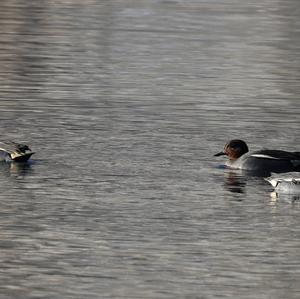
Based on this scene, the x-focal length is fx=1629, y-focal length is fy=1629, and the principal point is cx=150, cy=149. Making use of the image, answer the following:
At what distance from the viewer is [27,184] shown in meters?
A: 20.1

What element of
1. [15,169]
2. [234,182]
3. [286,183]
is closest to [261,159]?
[234,182]

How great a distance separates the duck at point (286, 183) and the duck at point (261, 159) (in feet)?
2.66

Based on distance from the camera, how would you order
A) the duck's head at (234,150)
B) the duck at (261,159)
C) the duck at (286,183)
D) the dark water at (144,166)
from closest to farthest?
1. the dark water at (144,166)
2. the duck at (286,183)
3. the duck at (261,159)
4. the duck's head at (234,150)

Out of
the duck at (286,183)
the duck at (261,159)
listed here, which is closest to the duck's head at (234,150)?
the duck at (261,159)

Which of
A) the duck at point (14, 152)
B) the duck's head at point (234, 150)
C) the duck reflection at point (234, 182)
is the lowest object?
the duck reflection at point (234, 182)

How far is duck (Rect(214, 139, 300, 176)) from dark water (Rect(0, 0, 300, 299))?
0.22 metres

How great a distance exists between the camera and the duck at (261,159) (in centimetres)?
2083

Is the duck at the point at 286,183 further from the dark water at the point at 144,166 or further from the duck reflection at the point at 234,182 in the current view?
the duck reflection at the point at 234,182

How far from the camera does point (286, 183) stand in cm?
1975

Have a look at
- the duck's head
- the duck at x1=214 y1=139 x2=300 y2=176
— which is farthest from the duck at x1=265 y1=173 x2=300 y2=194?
the duck's head

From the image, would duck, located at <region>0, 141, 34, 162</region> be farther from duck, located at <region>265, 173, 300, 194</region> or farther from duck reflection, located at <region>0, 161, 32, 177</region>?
duck, located at <region>265, 173, 300, 194</region>

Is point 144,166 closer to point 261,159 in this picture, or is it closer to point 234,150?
point 234,150

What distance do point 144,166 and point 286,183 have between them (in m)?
2.34

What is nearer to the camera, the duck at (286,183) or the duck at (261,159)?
the duck at (286,183)
